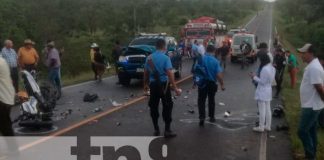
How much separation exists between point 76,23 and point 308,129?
57.7 m

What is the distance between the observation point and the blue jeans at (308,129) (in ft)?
23.5

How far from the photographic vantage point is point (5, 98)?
24.4ft

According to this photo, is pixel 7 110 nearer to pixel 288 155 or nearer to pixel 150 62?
pixel 150 62

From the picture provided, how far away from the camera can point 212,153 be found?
823cm

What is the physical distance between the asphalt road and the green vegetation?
2452 centimetres

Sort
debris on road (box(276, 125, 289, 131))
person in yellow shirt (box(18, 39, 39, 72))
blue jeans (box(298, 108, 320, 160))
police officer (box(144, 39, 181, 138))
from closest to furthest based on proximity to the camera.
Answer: blue jeans (box(298, 108, 320, 160)) < police officer (box(144, 39, 181, 138)) < debris on road (box(276, 125, 289, 131)) < person in yellow shirt (box(18, 39, 39, 72))

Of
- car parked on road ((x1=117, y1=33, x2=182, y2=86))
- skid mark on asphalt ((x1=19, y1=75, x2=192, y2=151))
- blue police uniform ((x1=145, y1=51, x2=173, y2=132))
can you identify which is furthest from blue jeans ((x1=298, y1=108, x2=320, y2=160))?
car parked on road ((x1=117, y1=33, x2=182, y2=86))

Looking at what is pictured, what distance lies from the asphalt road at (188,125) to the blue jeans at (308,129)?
2.26 ft

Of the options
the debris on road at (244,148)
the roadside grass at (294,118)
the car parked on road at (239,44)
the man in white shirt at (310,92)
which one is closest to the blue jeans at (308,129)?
the man in white shirt at (310,92)

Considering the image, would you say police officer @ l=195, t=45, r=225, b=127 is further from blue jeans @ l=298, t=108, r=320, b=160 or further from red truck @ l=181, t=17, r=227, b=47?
red truck @ l=181, t=17, r=227, b=47

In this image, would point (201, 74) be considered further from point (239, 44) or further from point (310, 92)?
point (239, 44)

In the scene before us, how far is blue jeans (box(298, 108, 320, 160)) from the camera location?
282 inches

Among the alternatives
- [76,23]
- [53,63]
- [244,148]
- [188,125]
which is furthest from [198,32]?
[76,23]

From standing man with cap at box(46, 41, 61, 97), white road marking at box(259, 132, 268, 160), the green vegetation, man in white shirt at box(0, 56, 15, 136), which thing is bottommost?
the green vegetation
